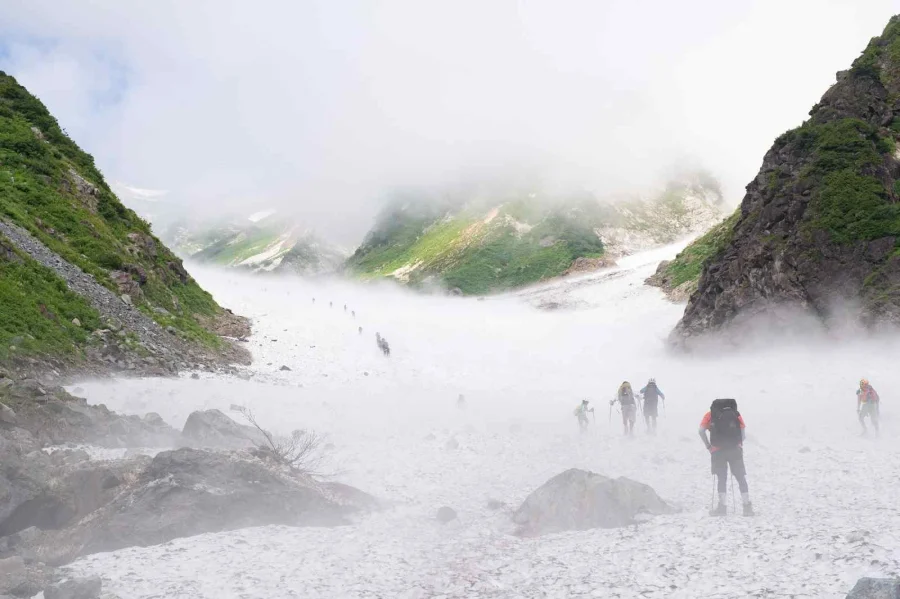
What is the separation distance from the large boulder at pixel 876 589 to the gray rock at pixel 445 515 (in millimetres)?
7686

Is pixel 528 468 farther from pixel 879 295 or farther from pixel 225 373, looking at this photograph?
pixel 879 295

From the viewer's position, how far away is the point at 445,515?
13391mm

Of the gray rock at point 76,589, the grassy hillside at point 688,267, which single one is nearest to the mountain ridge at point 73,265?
the gray rock at point 76,589

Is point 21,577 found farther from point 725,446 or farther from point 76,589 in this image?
point 725,446

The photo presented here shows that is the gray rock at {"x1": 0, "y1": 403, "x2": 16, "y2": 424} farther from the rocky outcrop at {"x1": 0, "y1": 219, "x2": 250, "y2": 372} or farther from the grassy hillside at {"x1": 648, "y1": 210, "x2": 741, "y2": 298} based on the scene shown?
the grassy hillside at {"x1": 648, "y1": 210, "x2": 741, "y2": 298}

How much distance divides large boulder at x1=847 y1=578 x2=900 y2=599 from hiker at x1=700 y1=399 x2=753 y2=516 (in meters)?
4.77

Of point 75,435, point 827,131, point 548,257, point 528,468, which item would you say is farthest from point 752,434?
point 548,257

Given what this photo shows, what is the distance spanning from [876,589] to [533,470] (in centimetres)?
1076

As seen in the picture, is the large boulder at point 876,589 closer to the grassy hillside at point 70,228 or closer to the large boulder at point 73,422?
the large boulder at point 73,422

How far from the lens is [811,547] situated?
9.93 meters

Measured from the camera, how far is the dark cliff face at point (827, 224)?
104ft

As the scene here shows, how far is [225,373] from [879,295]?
32394 millimetres

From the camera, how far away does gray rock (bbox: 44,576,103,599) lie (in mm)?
8984

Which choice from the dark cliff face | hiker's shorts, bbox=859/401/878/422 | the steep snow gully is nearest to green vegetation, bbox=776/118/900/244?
the dark cliff face
